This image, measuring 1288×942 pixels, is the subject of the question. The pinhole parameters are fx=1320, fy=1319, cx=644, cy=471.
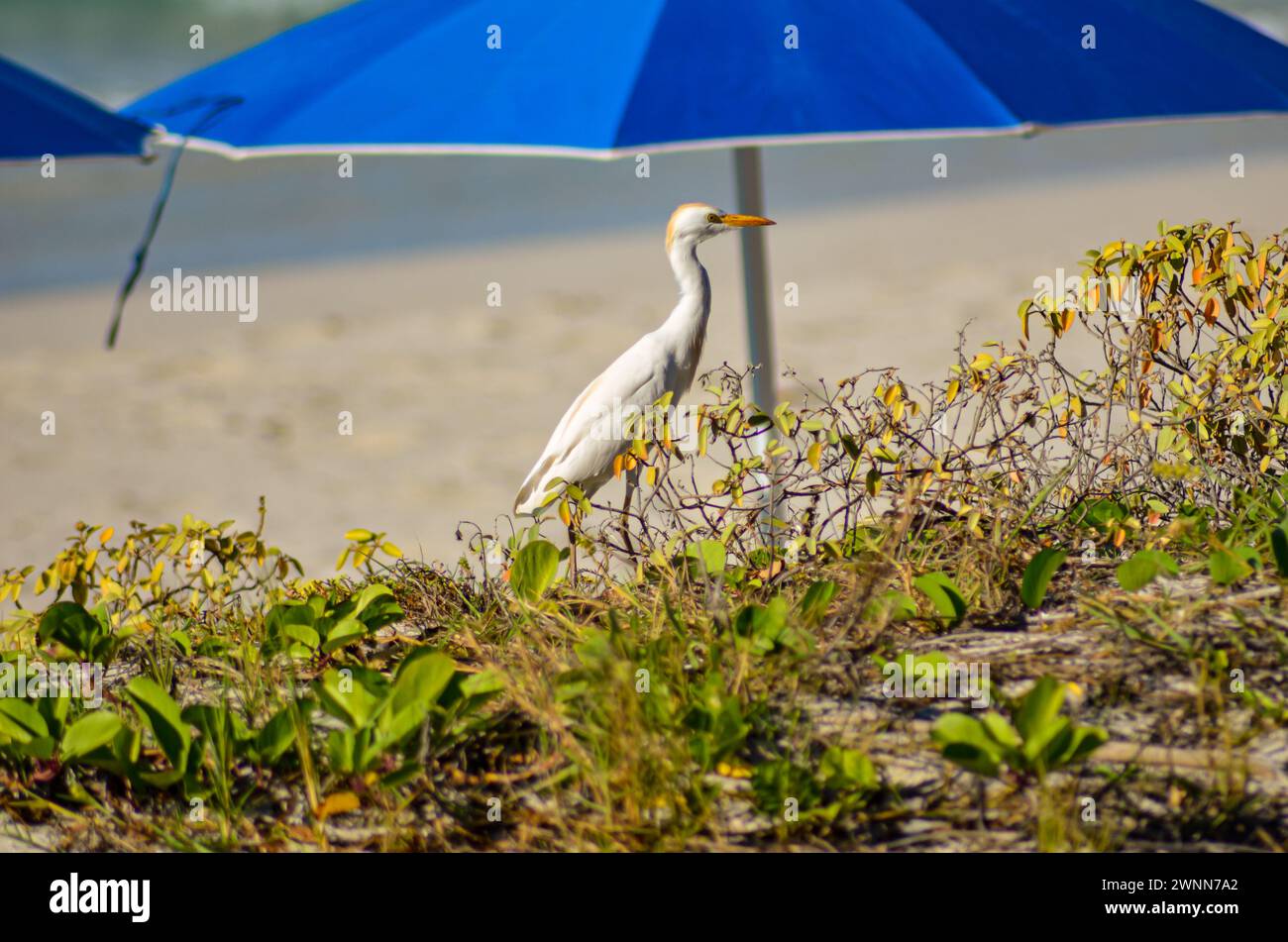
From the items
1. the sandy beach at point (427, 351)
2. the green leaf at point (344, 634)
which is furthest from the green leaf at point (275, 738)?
the sandy beach at point (427, 351)

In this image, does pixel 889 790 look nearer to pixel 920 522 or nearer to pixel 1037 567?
pixel 1037 567

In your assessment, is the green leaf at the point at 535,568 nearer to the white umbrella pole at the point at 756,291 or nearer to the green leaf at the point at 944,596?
the white umbrella pole at the point at 756,291

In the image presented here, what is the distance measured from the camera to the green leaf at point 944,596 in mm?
3088

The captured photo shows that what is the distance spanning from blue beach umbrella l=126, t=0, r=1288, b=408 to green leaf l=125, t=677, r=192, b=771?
1.23 m

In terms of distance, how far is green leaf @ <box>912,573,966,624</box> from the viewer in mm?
3088

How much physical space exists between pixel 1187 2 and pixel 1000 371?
1.30 m

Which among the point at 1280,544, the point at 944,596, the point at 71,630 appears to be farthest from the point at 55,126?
the point at 1280,544

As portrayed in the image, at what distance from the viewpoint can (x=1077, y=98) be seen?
286 cm

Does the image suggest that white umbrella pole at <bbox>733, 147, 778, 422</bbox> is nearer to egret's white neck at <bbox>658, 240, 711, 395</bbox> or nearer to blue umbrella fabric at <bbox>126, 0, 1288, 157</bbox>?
egret's white neck at <bbox>658, 240, 711, 395</bbox>

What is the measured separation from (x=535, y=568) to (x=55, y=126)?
155 centimetres

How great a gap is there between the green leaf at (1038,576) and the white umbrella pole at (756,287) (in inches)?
37.4

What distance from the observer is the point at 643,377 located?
3941mm

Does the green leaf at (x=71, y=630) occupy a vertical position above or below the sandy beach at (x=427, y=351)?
below
